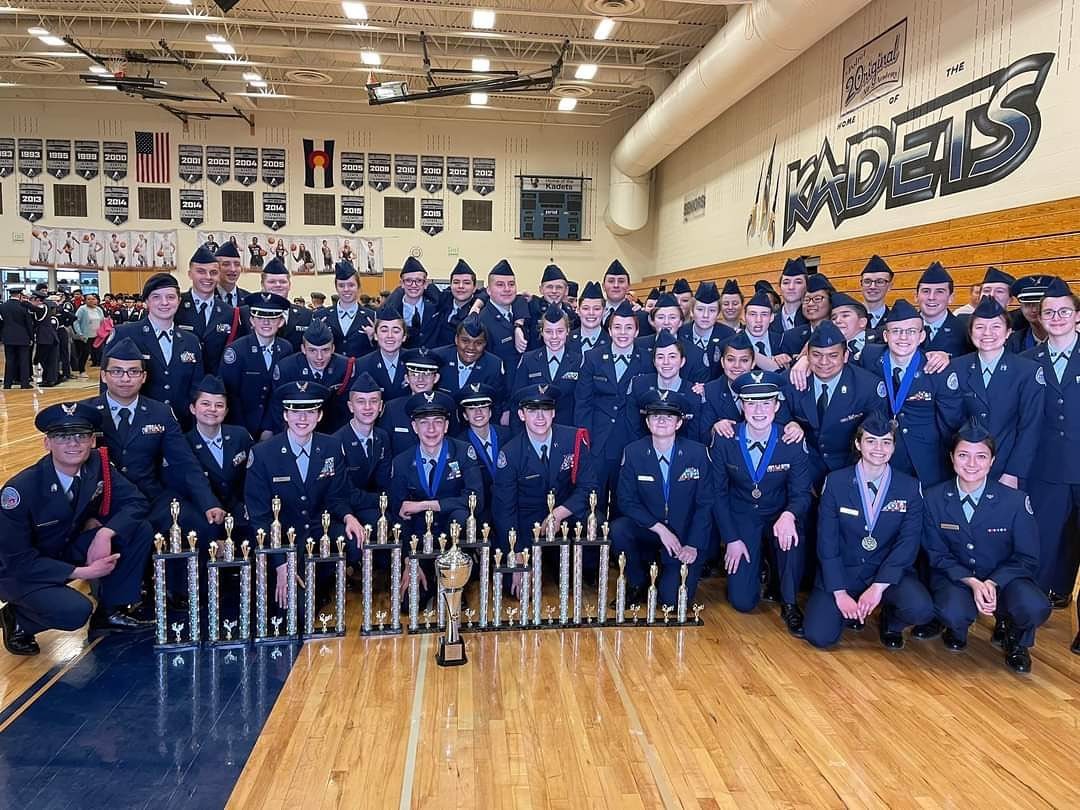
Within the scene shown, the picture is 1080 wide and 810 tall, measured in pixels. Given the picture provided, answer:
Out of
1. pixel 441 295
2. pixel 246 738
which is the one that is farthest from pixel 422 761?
pixel 441 295

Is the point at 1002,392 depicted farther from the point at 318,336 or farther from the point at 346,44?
the point at 346,44

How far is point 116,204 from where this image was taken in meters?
19.6

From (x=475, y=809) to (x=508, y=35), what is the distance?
12.9 meters

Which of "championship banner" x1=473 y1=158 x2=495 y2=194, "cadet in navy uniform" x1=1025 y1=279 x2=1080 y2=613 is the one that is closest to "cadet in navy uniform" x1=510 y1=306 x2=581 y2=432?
"cadet in navy uniform" x1=1025 y1=279 x2=1080 y2=613

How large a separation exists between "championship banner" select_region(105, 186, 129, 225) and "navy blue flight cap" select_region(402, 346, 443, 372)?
57.8 ft

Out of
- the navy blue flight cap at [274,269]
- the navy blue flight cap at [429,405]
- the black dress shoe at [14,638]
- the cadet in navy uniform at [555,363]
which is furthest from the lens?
the navy blue flight cap at [274,269]

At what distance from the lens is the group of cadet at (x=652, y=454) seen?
4.02 m

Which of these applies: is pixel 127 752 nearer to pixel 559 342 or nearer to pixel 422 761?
pixel 422 761

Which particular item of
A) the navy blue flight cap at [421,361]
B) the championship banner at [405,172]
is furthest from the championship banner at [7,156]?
the navy blue flight cap at [421,361]

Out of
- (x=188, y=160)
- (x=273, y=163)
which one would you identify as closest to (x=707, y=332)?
(x=273, y=163)

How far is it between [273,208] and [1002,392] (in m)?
18.8

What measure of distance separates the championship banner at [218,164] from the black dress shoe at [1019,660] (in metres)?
20.4

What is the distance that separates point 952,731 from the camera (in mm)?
3297

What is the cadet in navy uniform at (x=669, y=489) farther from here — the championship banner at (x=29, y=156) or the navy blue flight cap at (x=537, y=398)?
the championship banner at (x=29, y=156)
